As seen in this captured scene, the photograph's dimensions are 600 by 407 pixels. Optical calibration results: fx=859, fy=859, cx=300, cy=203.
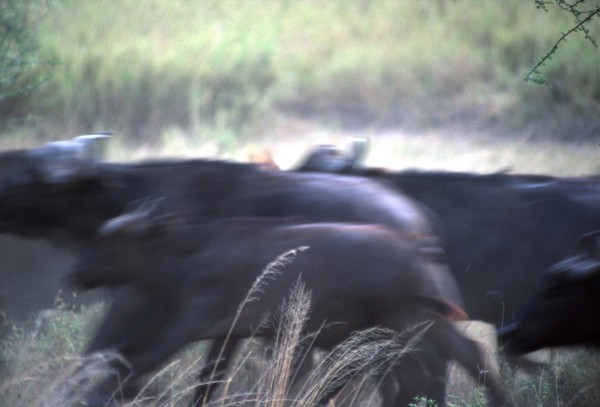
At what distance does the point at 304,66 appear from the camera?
860 inches

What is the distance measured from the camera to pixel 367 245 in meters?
4.09

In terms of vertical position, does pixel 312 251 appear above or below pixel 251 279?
above

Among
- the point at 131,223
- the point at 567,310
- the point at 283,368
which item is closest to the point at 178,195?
the point at 131,223

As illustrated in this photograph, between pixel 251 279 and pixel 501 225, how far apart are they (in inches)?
72.9

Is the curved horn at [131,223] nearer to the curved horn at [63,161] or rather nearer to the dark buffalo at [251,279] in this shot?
the dark buffalo at [251,279]

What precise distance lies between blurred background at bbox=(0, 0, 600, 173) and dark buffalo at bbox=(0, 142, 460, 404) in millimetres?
4388

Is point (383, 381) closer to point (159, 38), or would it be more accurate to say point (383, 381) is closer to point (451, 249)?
point (451, 249)

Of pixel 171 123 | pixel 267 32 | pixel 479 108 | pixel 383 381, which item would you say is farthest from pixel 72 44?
pixel 383 381

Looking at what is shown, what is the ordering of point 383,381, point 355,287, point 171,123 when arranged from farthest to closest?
point 171,123 < point 383,381 < point 355,287

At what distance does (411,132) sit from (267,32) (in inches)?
178

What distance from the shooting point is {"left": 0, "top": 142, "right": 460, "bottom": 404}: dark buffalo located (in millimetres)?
4844

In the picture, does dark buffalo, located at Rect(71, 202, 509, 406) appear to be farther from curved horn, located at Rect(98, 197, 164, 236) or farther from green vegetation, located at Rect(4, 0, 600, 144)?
green vegetation, located at Rect(4, 0, 600, 144)

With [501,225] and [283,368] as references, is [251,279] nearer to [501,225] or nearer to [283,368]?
[283,368]

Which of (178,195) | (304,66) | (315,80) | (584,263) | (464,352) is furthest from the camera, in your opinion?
(304,66)
